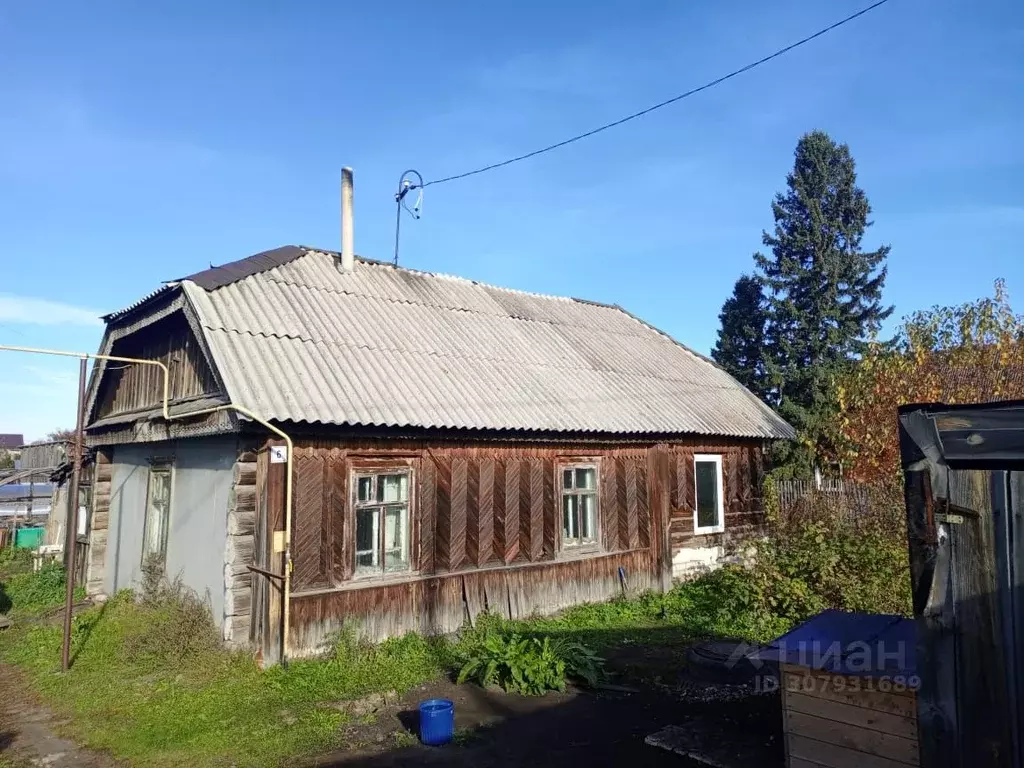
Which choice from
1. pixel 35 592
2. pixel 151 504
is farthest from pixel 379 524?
pixel 35 592

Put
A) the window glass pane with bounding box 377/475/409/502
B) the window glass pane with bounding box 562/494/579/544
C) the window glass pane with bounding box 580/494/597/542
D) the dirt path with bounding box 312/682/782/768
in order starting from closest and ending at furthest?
the dirt path with bounding box 312/682/782/768
the window glass pane with bounding box 377/475/409/502
the window glass pane with bounding box 562/494/579/544
the window glass pane with bounding box 580/494/597/542

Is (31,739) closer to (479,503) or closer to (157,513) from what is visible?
(157,513)

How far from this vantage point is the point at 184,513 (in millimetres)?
9766

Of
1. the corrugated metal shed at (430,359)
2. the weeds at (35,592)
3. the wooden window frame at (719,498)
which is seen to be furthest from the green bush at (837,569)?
the weeds at (35,592)

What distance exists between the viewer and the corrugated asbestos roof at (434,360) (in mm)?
8930

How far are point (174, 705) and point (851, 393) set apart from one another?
51.1 ft

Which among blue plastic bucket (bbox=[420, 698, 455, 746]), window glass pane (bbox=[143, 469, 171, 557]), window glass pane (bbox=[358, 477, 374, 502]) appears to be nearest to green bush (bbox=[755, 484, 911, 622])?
blue plastic bucket (bbox=[420, 698, 455, 746])

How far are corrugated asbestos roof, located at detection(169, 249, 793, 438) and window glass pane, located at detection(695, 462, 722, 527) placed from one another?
0.87 meters

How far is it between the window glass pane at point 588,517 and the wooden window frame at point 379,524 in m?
3.23

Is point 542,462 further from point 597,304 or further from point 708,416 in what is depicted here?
point 597,304

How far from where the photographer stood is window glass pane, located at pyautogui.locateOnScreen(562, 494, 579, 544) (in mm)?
11078

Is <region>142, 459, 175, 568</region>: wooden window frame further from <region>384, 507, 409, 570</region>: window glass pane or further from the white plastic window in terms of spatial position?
the white plastic window

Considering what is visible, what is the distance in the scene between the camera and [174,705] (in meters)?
7.05

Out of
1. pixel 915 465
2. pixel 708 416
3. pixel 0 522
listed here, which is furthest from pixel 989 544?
pixel 0 522
